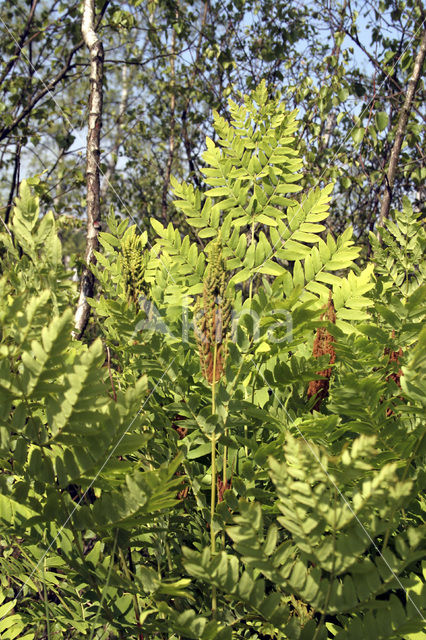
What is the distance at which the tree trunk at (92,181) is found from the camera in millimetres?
1858

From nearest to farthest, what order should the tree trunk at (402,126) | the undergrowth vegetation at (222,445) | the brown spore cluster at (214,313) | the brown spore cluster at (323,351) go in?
the undergrowth vegetation at (222,445)
the brown spore cluster at (214,313)
the brown spore cluster at (323,351)
the tree trunk at (402,126)

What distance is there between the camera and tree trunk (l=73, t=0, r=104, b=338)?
186 centimetres

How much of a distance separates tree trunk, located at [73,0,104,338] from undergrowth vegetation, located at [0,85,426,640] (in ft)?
2.40

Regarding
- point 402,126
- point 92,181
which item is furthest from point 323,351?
point 402,126

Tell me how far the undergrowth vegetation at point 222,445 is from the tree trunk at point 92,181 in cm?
73

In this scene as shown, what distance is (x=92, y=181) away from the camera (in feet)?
6.41

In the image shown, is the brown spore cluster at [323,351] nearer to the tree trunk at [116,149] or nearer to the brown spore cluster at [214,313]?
the brown spore cluster at [214,313]

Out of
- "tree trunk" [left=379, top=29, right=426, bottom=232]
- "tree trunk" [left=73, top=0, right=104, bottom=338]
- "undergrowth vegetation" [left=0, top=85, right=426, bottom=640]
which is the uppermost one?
"tree trunk" [left=379, top=29, right=426, bottom=232]

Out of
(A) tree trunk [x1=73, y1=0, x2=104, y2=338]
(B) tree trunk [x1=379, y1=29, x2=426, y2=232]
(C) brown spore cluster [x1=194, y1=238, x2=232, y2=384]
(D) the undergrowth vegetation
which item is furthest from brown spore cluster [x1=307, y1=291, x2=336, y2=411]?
(B) tree trunk [x1=379, y1=29, x2=426, y2=232]

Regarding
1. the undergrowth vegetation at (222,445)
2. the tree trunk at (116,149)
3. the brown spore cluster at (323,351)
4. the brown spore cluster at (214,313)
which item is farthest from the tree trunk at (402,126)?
the brown spore cluster at (214,313)

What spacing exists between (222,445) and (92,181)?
4.39 feet

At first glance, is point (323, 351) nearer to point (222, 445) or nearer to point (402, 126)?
point (222, 445)

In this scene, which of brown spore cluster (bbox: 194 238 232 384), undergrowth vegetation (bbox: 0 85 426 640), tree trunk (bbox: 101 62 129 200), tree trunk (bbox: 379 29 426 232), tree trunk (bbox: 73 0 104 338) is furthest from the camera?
tree trunk (bbox: 101 62 129 200)

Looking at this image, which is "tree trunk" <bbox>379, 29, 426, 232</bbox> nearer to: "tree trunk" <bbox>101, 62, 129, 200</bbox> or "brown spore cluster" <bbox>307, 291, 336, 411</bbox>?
"tree trunk" <bbox>101, 62, 129, 200</bbox>
